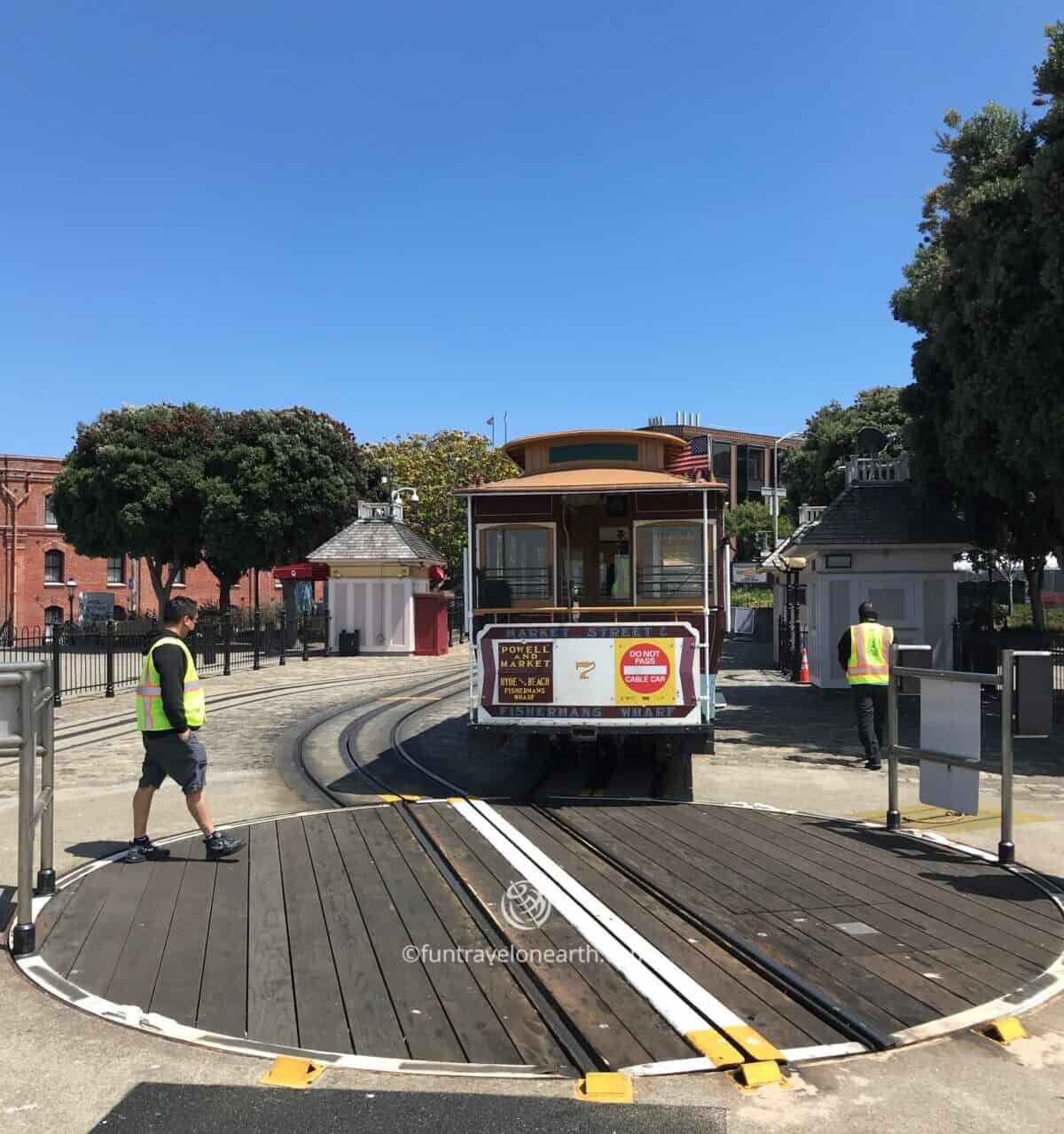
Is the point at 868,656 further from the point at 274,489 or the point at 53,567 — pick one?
the point at 53,567

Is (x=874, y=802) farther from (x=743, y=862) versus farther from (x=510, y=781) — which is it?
(x=510, y=781)

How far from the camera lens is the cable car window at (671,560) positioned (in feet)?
33.1

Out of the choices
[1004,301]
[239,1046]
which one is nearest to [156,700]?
[239,1046]

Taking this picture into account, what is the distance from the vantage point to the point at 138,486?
1459 inches

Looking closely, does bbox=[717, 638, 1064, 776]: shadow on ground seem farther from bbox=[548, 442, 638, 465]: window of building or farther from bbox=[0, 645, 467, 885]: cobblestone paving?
bbox=[0, 645, 467, 885]: cobblestone paving

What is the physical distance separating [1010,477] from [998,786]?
20.7 ft

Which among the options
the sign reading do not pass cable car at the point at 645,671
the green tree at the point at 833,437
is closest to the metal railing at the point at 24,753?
the sign reading do not pass cable car at the point at 645,671

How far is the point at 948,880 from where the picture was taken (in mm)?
6461

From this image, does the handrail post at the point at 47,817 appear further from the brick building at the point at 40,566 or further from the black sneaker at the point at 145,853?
the brick building at the point at 40,566

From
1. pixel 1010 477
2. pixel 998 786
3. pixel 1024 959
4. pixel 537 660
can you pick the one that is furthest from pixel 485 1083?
pixel 1010 477

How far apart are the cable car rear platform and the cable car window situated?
2980 mm

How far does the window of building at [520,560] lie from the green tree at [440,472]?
110 feet

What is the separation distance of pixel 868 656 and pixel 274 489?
3025 cm

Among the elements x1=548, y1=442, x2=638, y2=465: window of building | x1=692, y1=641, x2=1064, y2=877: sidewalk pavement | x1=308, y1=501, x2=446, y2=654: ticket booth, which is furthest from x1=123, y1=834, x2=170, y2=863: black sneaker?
x1=308, y1=501, x2=446, y2=654: ticket booth
